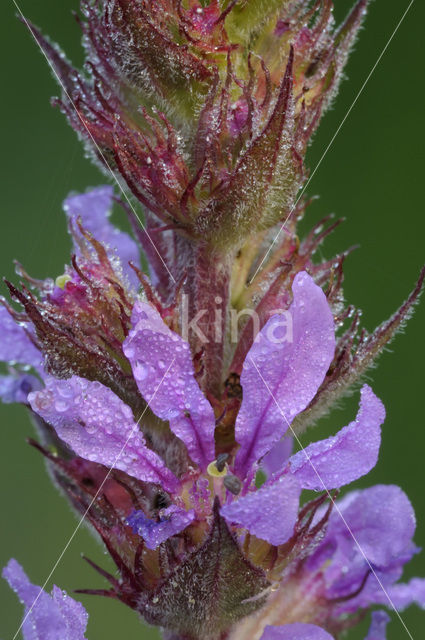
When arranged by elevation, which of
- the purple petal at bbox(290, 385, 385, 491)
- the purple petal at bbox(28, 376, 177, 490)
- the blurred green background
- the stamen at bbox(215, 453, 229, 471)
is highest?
the purple petal at bbox(28, 376, 177, 490)

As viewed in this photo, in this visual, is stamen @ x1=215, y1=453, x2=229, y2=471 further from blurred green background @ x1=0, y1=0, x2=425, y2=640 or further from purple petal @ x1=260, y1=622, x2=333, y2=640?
blurred green background @ x1=0, y1=0, x2=425, y2=640

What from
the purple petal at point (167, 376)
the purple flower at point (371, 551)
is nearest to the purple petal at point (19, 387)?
the purple petal at point (167, 376)

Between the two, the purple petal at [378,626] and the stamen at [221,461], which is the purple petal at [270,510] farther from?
the purple petal at [378,626]

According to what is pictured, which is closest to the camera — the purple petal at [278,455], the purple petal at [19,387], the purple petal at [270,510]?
the purple petal at [270,510]

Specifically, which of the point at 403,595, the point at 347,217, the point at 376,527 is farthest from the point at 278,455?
the point at 347,217

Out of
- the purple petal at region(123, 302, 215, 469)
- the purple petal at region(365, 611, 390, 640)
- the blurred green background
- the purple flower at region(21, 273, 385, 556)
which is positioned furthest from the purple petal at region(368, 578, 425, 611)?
the blurred green background

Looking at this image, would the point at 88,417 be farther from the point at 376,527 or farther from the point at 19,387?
the point at 376,527

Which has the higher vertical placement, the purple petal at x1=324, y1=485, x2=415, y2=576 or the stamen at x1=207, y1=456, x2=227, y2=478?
the stamen at x1=207, y1=456, x2=227, y2=478
